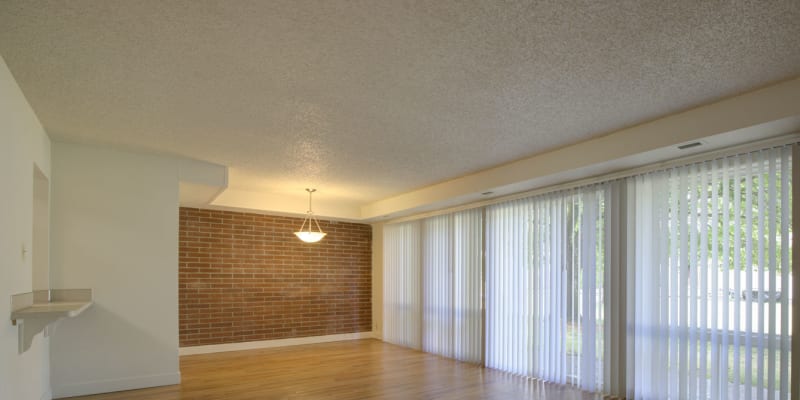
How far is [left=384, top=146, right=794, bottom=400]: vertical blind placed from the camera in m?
3.61

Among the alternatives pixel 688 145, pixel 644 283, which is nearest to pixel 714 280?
pixel 644 283

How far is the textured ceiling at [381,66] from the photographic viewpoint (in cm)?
225

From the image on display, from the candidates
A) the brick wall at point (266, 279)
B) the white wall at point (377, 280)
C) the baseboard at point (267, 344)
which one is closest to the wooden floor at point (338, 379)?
the baseboard at point (267, 344)

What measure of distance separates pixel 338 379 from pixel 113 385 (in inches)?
89.7

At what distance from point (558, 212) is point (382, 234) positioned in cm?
422

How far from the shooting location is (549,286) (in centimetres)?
553

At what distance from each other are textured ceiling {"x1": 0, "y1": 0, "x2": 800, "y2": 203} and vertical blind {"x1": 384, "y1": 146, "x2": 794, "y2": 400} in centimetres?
91

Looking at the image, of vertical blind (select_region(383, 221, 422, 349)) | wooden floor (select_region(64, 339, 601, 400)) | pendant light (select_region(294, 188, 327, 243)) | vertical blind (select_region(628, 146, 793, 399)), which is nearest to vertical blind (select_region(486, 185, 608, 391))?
wooden floor (select_region(64, 339, 601, 400))

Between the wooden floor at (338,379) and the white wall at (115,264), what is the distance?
10.2 inches

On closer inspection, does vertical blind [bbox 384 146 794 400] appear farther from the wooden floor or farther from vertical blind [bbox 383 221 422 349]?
vertical blind [bbox 383 221 422 349]

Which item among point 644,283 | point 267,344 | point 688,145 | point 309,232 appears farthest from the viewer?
point 267,344

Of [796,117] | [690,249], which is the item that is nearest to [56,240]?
[690,249]

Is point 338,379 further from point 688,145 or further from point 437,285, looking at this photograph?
point 688,145

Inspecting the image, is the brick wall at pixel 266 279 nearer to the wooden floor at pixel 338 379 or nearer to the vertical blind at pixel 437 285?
the wooden floor at pixel 338 379
